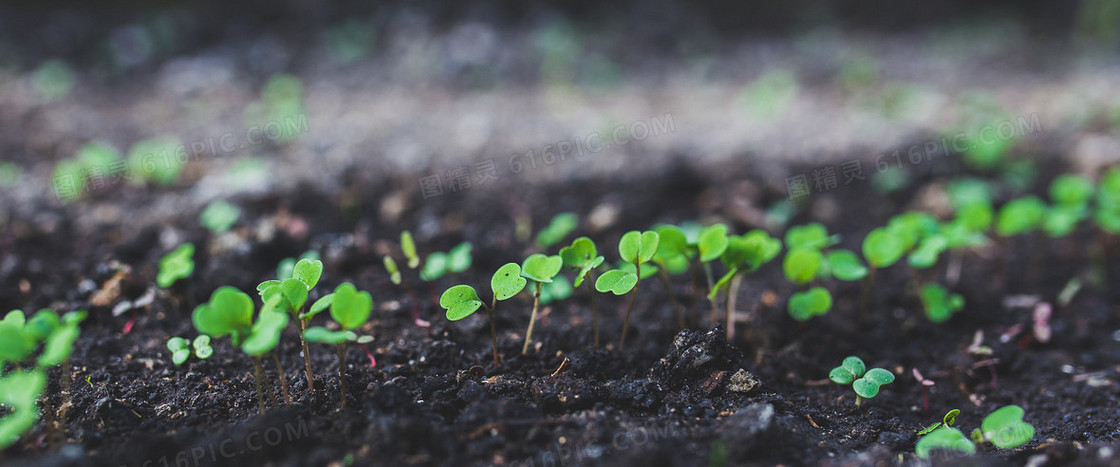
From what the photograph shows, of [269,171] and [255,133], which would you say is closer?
[269,171]

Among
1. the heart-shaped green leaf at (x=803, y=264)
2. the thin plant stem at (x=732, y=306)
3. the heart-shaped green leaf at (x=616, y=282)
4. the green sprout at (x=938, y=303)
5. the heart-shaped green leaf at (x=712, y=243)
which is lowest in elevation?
the green sprout at (x=938, y=303)

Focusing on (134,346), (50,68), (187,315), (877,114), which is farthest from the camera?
(50,68)

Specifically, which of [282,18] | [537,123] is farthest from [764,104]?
[282,18]

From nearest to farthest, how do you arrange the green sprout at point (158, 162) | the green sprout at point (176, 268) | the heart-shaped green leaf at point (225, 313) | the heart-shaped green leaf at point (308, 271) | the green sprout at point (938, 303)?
the heart-shaped green leaf at point (225, 313)
the heart-shaped green leaf at point (308, 271)
the green sprout at point (176, 268)
the green sprout at point (938, 303)
the green sprout at point (158, 162)

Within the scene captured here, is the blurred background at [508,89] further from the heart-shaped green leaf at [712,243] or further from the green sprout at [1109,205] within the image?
the heart-shaped green leaf at [712,243]

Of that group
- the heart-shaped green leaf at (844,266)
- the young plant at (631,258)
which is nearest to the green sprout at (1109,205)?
the heart-shaped green leaf at (844,266)

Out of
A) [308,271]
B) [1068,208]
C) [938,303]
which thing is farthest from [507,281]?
[1068,208]

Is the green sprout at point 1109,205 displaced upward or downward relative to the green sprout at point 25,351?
downward

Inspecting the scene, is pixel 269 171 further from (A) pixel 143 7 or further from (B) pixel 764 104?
(A) pixel 143 7

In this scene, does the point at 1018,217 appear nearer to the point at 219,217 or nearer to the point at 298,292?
the point at 298,292
